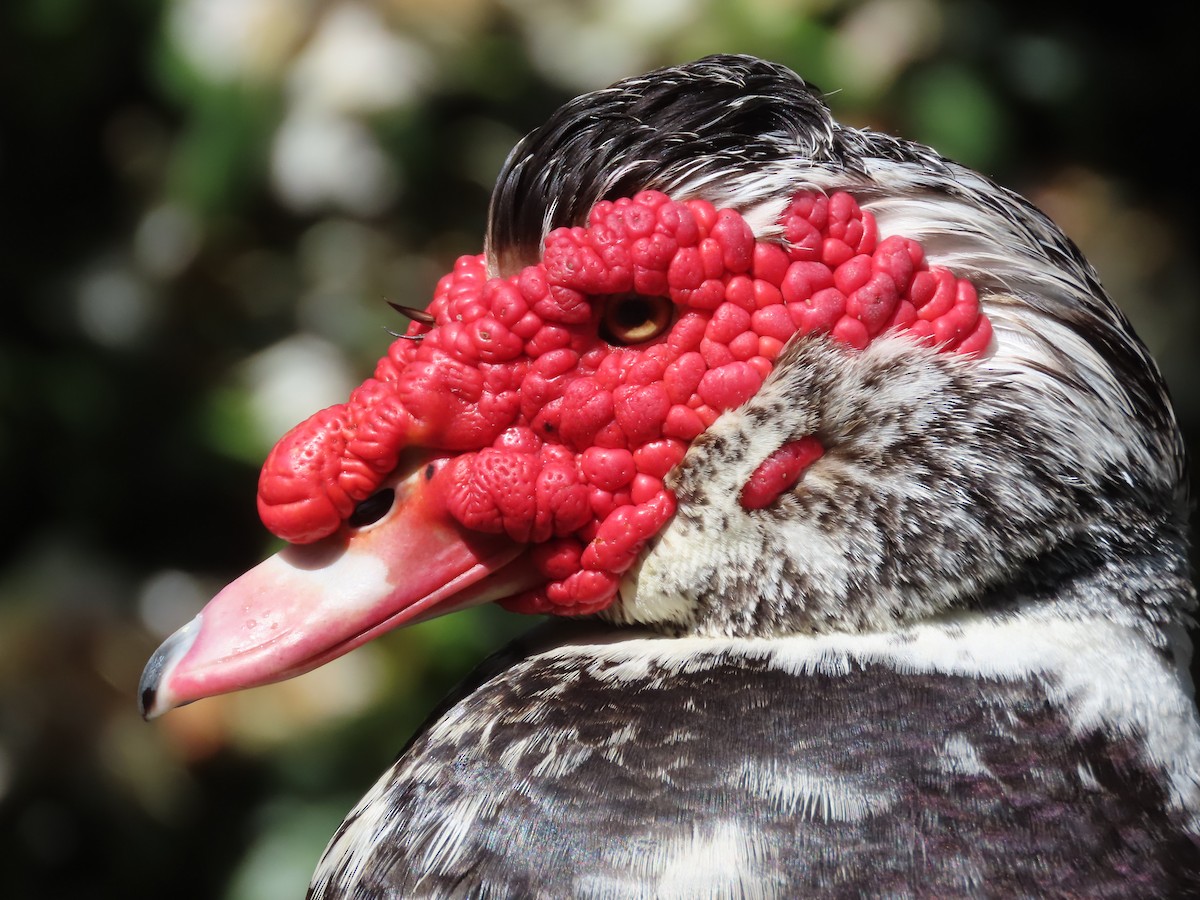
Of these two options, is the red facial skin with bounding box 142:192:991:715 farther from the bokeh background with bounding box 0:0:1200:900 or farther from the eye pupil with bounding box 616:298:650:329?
the bokeh background with bounding box 0:0:1200:900

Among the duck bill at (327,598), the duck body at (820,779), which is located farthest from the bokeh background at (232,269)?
the duck body at (820,779)

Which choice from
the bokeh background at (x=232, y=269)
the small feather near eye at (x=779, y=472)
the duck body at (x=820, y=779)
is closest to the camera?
the duck body at (x=820, y=779)

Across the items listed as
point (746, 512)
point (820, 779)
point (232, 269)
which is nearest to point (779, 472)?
point (746, 512)

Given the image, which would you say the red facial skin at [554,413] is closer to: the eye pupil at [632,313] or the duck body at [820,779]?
the eye pupil at [632,313]

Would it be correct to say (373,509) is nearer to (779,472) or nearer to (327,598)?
(327,598)

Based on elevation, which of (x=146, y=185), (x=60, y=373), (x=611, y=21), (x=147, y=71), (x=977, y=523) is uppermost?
(x=977, y=523)

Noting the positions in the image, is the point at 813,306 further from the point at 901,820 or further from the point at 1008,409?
the point at 901,820

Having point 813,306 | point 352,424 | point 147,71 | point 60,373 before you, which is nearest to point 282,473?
point 352,424
